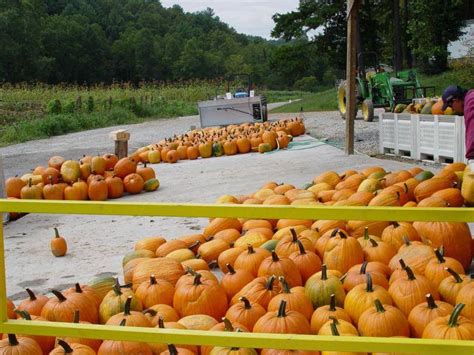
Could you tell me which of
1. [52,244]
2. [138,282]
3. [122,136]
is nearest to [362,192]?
[138,282]

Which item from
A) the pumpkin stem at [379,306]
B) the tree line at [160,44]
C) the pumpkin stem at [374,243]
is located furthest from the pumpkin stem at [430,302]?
the tree line at [160,44]

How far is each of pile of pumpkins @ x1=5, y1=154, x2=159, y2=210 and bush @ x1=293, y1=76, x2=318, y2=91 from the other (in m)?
71.4

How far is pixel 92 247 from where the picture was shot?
19.9ft

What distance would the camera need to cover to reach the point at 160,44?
85188 millimetres

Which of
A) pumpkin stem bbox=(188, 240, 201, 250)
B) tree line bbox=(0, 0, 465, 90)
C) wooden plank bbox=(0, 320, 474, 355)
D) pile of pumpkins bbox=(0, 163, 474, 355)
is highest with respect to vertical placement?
tree line bbox=(0, 0, 465, 90)

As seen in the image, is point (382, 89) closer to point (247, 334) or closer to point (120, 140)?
point (120, 140)

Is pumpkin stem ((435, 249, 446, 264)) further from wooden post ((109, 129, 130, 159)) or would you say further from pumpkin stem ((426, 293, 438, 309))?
wooden post ((109, 129, 130, 159))

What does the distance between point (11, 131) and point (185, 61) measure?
60.8m

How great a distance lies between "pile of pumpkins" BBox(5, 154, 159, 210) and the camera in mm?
8414

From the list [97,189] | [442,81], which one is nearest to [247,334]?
[97,189]

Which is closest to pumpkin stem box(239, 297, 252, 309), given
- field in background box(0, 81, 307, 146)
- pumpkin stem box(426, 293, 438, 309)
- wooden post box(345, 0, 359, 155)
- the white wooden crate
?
pumpkin stem box(426, 293, 438, 309)

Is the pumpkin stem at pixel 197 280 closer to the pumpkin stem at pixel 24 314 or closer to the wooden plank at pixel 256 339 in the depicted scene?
the pumpkin stem at pixel 24 314

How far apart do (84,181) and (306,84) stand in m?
73.6

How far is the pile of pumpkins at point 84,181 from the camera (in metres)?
8.41
